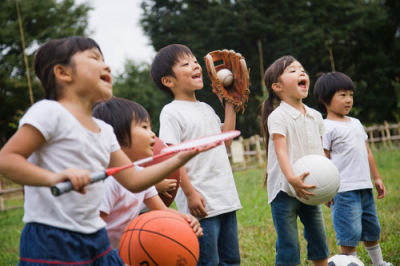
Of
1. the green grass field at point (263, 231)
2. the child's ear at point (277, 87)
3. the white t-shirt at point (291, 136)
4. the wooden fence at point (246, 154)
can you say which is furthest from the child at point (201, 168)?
the wooden fence at point (246, 154)

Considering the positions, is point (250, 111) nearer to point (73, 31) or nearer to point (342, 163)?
point (73, 31)

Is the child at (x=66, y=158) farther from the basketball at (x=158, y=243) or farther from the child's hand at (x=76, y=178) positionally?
the basketball at (x=158, y=243)

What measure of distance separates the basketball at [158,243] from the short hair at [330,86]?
2.46 meters

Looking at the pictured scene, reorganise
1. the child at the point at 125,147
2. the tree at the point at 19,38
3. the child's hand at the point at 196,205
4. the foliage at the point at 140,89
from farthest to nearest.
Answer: the foliage at the point at 140,89 → the tree at the point at 19,38 → the child's hand at the point at 196,205 → the child at the point at 125,147

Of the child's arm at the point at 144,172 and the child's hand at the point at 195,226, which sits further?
the child's hand at the point at 195,226

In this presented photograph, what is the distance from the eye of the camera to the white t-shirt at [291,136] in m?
3.49

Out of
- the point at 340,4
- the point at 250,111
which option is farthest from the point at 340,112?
the point at 340,4

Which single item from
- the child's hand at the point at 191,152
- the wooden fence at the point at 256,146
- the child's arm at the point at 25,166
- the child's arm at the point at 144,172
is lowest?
the wooden fence at the point at 256,146

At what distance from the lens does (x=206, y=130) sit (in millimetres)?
3264

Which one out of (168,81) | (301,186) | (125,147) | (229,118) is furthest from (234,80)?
(125,147)

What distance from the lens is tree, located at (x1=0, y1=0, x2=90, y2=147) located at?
2155 centimetres

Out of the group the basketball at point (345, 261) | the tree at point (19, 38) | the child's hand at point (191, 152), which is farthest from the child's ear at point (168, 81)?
the tree at point (19, 38)

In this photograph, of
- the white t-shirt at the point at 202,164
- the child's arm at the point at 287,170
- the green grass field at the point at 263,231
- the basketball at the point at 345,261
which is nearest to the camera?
the white t-shirt at the point at 202,164

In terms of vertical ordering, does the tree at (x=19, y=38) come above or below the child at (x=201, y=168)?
above
